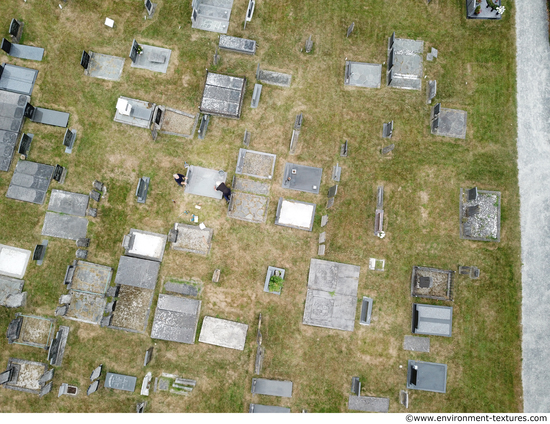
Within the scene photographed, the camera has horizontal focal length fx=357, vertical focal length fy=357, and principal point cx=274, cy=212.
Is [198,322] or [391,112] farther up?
[391,112]

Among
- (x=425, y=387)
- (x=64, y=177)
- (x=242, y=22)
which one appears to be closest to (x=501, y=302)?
(x=425, y=387)

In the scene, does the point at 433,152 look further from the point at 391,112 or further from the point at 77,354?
the point at 77,354

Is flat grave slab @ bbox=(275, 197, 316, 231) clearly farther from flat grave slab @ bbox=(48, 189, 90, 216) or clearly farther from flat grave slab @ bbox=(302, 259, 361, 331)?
flat grave slab @ bbox=(48, 189, 90, 216)

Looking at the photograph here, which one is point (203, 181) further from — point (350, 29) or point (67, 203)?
point (350, 29)

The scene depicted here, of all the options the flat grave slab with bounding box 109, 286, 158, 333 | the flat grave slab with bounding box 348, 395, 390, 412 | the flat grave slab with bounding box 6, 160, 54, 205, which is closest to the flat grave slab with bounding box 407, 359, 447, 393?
the flat grave slab with bounding box 348, 395, 390, 412

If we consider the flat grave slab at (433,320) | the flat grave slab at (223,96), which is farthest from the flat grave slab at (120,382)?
→ the flat grave slab at (433,320)

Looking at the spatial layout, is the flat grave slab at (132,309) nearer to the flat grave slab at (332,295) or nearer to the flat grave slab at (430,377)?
the flat grave slab at (332,295)

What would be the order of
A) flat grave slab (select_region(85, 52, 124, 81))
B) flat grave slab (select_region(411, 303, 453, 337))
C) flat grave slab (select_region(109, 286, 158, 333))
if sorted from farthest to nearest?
flat grave slab (select_region(85, 52, 124, 81))
flat grave slab (select_region(109, 286, 158, 333))
flat grave slab (select_region(411, 303, 453, 337))

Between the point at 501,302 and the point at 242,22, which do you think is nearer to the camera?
the point at 501,302
